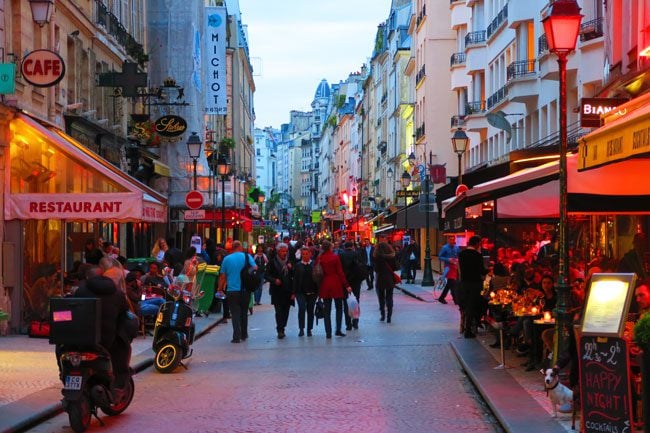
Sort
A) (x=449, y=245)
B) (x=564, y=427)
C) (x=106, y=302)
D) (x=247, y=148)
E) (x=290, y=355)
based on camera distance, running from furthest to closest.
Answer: (x=247, y=148) < (x=449, y=245) < (x=290, y=355) < (x=106, y=302) < (x=564, y=427)

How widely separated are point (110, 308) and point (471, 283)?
929 centimetres

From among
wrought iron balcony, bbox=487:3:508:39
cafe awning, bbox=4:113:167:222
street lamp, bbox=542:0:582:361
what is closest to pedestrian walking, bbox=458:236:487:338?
cafe awning, bbox=4:113:167:222

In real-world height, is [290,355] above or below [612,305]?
below

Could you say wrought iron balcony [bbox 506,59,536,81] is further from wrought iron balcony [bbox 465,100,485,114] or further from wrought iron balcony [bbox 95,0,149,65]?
wrought iron balcony [bbox 95,0,149,65]

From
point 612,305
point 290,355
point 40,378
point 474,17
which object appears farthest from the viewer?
point 474,17

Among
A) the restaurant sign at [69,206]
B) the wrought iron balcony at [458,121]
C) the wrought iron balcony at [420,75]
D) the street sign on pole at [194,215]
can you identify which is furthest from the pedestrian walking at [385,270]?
the wrought iron balcony at [420,75]

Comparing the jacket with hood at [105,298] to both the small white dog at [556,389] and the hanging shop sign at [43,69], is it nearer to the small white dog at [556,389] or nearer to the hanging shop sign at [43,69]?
the small white dog at [556,389]

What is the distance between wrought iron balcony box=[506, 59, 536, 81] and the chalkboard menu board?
85.4ft

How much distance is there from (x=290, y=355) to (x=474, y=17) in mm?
30459

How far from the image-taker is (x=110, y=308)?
10.7 m

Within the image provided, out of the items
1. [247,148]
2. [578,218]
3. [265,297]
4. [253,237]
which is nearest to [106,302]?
[578,218]

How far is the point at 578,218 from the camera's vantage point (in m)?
24.0

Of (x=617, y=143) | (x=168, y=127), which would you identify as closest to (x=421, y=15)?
(x=168, y=127)

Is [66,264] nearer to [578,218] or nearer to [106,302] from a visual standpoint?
[578,218]
